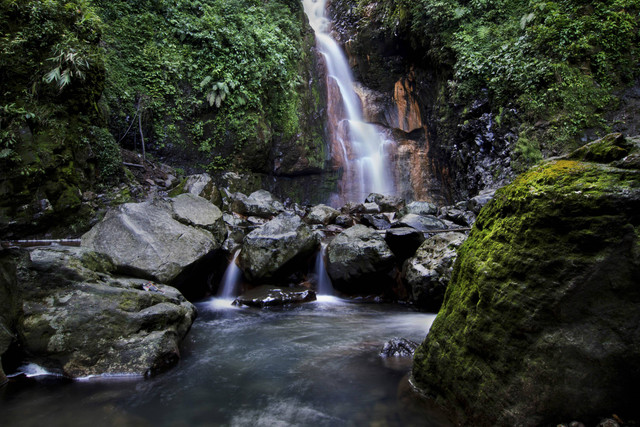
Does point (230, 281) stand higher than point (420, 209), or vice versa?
point (420, 209)

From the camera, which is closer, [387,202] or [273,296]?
[273,296]

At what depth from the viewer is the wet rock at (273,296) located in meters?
6.61

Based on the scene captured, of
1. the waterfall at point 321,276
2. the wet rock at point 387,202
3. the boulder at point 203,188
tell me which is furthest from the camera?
the wet rock at point 387,202

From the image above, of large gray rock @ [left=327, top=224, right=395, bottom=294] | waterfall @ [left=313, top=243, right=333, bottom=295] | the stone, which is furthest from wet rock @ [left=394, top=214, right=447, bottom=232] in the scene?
the stone

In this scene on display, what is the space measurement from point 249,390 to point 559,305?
293cm

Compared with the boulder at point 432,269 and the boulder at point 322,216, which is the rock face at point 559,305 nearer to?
the boulder at point 432,269

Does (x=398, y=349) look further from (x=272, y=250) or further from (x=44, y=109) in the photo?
(x=44, y=109)

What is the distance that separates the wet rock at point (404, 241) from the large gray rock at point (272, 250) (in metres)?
1.85

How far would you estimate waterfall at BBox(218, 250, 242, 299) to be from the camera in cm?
729

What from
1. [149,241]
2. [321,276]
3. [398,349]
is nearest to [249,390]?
[398,349]

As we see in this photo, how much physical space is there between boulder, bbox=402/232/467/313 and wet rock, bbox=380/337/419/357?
1997 mm

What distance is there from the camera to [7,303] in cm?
349

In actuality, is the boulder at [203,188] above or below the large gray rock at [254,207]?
above

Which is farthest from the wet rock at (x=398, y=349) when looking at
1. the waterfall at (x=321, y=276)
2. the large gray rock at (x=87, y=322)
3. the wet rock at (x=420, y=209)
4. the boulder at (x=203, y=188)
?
the wet rock at (x=420, y=209)
